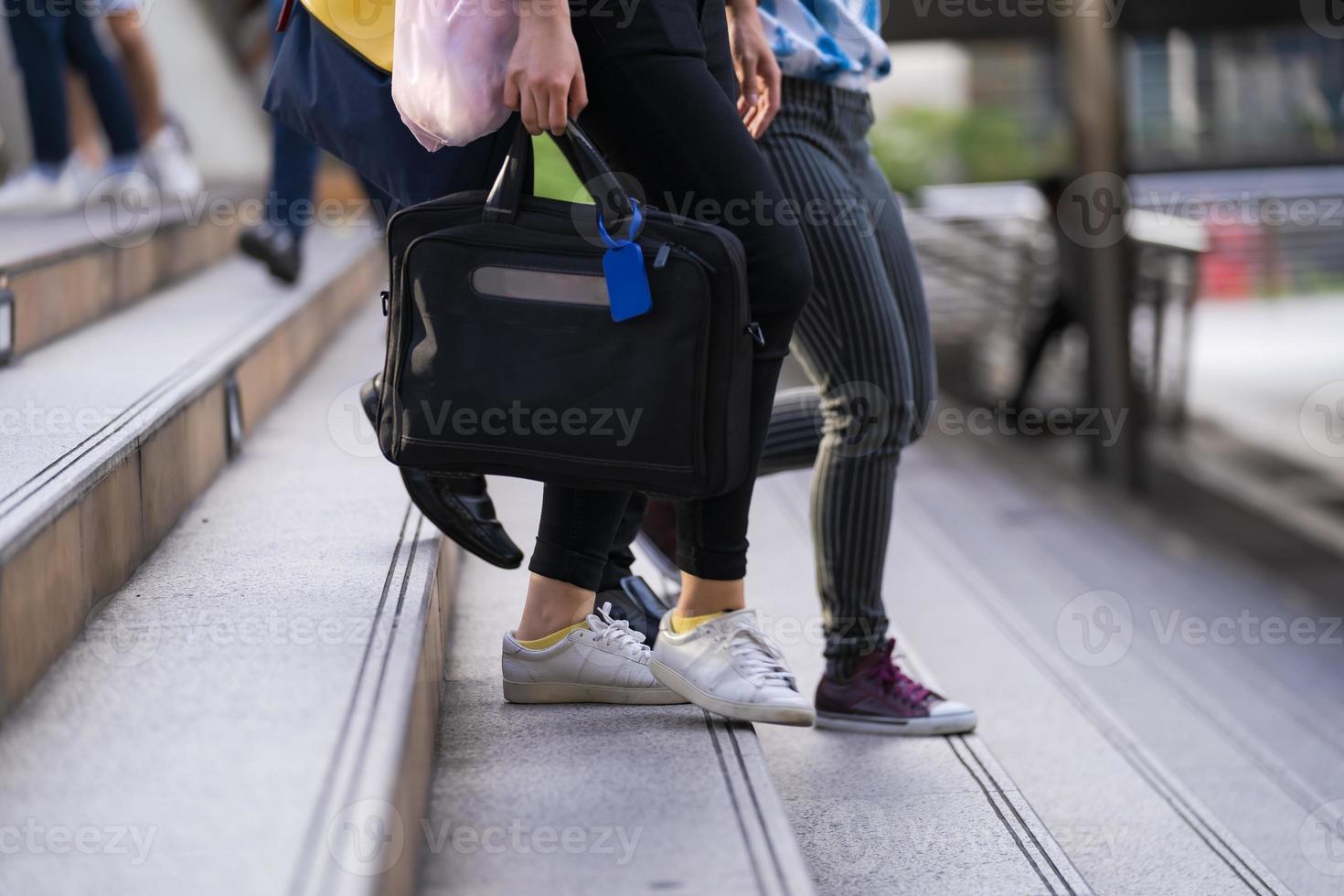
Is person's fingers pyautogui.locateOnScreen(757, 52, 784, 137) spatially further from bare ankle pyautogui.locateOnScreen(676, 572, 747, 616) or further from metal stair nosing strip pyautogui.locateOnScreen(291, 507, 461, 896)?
metal stair nosing strip pyautogui.locateOnScreen(291, 507, 461, 896)

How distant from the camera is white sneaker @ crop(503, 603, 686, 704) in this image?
1494mm

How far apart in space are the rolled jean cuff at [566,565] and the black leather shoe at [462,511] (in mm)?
104

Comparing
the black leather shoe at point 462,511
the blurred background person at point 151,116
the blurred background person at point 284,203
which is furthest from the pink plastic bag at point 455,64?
the blurred background person at point 151,116

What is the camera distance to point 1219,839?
1792mm

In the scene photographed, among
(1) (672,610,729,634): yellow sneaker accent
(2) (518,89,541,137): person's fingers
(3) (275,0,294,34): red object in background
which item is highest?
(3) (275,0,294,34): red object in background

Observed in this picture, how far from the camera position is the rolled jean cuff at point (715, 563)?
1.45 metres

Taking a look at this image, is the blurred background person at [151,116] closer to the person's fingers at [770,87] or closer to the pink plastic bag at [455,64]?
the person's fingers at [770,87]

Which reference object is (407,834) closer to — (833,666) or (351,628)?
(351,628)

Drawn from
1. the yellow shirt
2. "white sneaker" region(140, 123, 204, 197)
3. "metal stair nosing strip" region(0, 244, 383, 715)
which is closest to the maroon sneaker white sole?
"metal stair nosing strip" region(0, 244, 383, 715)

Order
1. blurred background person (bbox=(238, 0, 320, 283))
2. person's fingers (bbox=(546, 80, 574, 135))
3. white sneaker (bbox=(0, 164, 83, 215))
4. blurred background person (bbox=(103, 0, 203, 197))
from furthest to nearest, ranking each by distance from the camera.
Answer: blurred background person (bbox=(103, 0, 203, 197))
white sneaker (bbox=(0, 164, 83, 215))
blurred background person (bbox=(238, 0, 320, 283))
person's fingers (bbox=(546, 80, 574, 135))

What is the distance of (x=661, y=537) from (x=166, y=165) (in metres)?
2.25

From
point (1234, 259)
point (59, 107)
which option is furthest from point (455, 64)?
point (1234, 259)

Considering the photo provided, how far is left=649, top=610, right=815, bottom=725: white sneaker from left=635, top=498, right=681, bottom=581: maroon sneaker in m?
0.64

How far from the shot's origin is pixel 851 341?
1661 millimetres
